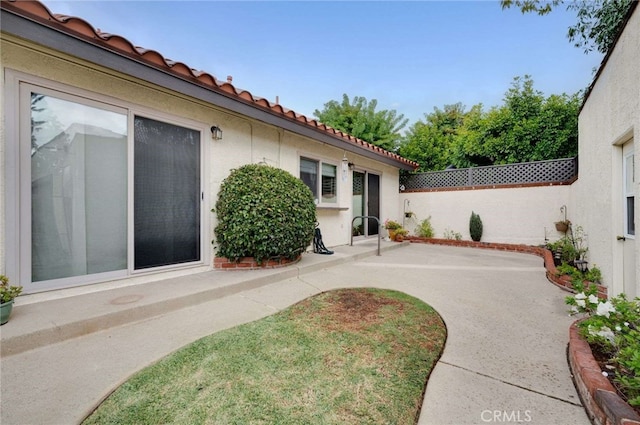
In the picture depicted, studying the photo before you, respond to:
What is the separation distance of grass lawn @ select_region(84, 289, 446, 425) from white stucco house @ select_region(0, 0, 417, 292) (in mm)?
2121

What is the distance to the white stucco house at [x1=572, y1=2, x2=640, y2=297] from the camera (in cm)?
257

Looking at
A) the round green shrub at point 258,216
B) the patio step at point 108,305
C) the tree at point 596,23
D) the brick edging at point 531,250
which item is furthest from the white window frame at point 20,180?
the tree at point 596,23

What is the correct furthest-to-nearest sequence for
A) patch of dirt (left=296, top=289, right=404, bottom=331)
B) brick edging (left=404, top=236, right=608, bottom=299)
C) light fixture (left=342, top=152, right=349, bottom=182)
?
light fixture (left=342, top=152, right=349, bottom=182), brick edging (left=404, top=236, right=608, bottom=299), patch of dirt (left=296, top=289, right=404, bottom=331)

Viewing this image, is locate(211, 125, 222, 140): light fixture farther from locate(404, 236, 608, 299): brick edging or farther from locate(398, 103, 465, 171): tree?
locate(398, 103, 465, 171): tree

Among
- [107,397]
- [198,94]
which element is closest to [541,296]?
[107,397]

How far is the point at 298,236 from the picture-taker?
15.3ft

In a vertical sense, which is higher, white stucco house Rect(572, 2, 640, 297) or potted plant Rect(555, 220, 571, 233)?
white stucco house Rect(572, 2, 640, 297)

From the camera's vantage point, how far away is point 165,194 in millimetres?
3979

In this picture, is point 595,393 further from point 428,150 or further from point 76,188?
point 428,150

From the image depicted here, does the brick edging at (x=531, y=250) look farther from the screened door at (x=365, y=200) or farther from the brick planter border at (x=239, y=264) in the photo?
the brick planter border at (x=239, y=264)

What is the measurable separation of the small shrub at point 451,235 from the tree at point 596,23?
5665 mm

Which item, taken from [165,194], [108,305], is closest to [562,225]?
[165,194]

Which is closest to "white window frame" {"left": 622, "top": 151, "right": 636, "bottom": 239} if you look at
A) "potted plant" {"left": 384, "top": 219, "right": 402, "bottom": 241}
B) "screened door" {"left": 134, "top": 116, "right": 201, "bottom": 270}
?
"screened door" {"left": 134, "top": 116, "right": 201, "bottom": 270}

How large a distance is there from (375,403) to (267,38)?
9617mm
